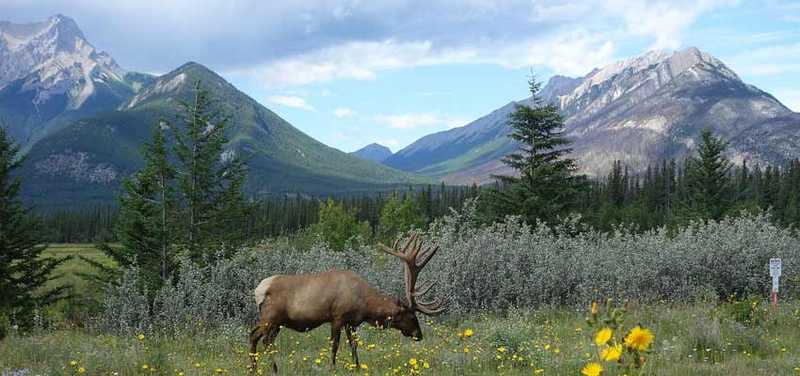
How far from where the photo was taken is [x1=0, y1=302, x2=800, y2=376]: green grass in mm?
7977

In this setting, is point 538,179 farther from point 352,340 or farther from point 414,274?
point 352,340

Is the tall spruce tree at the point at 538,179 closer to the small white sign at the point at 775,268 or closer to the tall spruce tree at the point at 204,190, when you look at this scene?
the tall spruce tree at the point at 204,190

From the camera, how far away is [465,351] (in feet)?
27.0

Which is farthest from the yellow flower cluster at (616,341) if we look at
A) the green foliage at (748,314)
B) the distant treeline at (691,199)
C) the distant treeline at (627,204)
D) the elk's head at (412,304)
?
the distant treeline at (627,204)

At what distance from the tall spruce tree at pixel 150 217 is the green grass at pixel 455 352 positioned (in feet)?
13.1

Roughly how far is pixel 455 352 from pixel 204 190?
10092 millimetres

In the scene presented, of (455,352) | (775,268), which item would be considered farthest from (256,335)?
(775,268)

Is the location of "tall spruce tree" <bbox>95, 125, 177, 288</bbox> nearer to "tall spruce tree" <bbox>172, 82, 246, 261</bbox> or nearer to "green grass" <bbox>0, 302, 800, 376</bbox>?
"tall spruce tree" <bbox>172, 82, 246, 261</bbox>

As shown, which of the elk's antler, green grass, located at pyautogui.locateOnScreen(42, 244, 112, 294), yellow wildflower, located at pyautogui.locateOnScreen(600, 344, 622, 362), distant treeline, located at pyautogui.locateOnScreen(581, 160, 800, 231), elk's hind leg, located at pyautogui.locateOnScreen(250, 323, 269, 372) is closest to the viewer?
yellow wildflower, located at pyautogui.locateOnScreen(600, 344, 622, 362)

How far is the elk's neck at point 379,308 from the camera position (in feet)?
27.5

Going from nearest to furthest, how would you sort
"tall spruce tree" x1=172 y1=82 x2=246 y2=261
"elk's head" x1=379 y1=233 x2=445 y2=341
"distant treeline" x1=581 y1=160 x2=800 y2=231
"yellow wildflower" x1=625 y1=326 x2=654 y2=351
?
"yellow wildflower" x1=625 y1=326 x2=654 y2=351 → "elk's head" x1=379 y1=233 x2=445 y2=341 → "tall spruce tree" x1=172 y1=82 x2=246 y2=261 → "distant treeline" x1=581 y1=160 x2=800 y2=231

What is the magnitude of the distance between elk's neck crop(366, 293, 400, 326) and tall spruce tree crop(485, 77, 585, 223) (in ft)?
54.8

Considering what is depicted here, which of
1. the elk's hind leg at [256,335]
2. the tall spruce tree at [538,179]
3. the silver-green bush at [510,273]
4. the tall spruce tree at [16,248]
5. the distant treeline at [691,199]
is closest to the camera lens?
the elk's hind leg at [256,335]

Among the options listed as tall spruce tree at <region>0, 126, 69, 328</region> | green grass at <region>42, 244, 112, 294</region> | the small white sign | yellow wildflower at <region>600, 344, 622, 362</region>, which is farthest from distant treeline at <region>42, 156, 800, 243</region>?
yellow wildflower at <region>600, 344, 622, 362</region>
